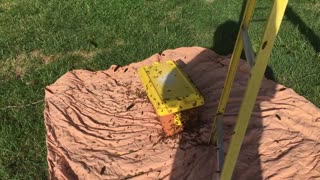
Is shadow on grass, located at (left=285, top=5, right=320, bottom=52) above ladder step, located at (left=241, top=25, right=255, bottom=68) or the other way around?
the other way around

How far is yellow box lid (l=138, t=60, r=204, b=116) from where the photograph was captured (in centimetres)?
366

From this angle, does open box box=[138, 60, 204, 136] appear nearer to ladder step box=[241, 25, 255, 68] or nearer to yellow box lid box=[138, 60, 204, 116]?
yellow box lid box=[138, 60, 204, 116]

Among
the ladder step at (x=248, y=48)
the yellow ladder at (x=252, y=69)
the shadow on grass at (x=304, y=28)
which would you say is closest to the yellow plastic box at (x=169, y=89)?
the yellow ladder at (x=252, y=69)

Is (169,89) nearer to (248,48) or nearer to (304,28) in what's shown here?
(248,48)

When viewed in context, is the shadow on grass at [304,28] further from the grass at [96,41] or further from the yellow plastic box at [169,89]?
the yellow plastic box at [169,89]

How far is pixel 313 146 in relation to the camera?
365 centimetres

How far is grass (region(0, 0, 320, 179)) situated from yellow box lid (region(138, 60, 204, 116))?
110 centimetres

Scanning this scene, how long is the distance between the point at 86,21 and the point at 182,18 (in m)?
1.33

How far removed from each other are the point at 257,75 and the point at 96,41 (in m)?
3.55

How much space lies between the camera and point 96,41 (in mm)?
5477

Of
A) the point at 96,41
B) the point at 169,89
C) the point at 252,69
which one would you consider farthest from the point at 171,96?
the point at 96,41

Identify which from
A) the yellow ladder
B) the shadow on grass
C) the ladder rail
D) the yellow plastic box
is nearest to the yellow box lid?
the yellow plastic box

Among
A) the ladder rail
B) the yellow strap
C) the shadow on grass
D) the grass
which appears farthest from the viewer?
the shadow on grass

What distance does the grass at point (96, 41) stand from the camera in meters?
4.21
